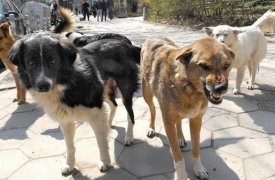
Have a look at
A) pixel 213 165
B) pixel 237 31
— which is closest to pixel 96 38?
pixel 213 165

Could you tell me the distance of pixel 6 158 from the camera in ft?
13.1

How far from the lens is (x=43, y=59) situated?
291 cm

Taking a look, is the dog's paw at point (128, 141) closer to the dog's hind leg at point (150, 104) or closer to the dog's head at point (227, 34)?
the dog's hind leg at point (150, 104)

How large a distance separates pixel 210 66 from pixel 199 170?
1.27 metres

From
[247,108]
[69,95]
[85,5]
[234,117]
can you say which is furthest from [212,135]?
[85,5]

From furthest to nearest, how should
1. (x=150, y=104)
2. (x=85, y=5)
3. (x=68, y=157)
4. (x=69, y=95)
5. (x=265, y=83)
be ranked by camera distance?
(x=85, y=5)
(x=265, y=83)
(x=150, y=104)
(x=68, y=157)
(x=69, y=95)

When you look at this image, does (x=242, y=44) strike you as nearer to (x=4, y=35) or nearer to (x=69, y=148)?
(x=69, y=148)

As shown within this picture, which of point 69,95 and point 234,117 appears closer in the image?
point 69,95

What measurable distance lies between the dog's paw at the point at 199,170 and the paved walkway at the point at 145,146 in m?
0.08

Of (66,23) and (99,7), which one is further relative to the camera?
(99,7)

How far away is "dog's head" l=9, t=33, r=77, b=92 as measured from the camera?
287 centimetres

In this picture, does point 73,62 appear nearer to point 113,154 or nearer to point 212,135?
point 113,154

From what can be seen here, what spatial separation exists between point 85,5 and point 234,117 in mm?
25192

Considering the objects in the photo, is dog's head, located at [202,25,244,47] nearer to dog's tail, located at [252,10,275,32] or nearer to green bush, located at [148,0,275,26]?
dog's tail, located at [252,10,275,32]
